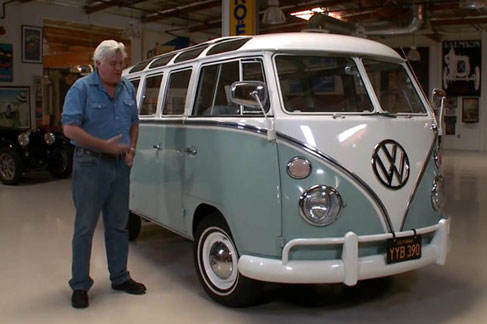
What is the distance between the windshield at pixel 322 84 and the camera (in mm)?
3420

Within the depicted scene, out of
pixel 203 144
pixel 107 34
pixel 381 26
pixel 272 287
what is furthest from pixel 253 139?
pixel 107 34

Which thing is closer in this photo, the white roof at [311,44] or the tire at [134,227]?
the white roof at [311,44]

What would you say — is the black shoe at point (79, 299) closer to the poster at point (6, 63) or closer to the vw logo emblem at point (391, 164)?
the vw logo emblem at point (391, 164)

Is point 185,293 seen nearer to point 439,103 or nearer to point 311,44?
point 311,44

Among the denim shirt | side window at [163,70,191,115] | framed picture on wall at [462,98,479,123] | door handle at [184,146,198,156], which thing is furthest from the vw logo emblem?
framed picture on wall at [462,98,479,123]

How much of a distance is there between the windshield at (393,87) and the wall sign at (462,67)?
1543cm

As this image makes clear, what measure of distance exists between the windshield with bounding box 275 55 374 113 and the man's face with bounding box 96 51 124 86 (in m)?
1.08

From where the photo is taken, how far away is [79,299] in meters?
3.59

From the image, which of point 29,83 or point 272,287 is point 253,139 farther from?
point 29,83

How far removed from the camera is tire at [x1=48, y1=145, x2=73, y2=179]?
10.1 meters

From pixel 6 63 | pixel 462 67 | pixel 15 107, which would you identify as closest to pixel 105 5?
pixel 6 63

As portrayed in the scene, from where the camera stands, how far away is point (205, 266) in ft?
12.2

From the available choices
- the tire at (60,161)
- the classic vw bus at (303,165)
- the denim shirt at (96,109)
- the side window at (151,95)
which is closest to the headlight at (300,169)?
the classic vw bus at (303,165)

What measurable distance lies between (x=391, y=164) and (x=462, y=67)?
16.4 metres
